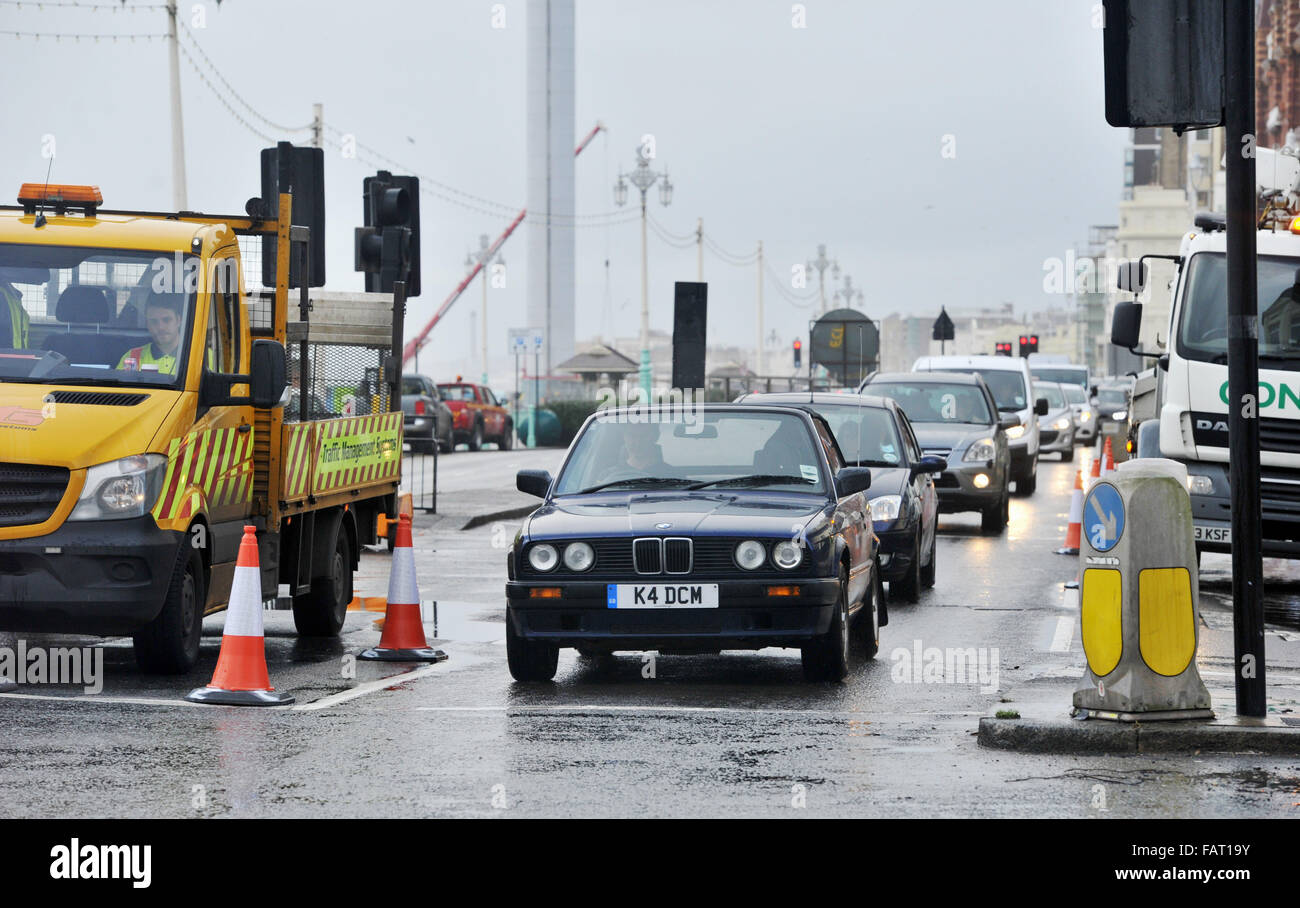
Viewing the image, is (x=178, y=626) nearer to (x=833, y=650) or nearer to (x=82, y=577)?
(x=82, y=577)

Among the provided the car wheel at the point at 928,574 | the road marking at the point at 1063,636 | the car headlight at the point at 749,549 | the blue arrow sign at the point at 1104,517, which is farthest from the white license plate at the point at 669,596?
the car wheel at the point at 928,574

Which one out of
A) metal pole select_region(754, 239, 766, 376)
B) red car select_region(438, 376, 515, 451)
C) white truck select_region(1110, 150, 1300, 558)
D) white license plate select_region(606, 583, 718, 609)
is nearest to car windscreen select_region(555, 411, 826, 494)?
white license plate select_region(606, 583, 718, 609)

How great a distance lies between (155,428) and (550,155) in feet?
300

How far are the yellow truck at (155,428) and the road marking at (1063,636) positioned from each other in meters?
4.69

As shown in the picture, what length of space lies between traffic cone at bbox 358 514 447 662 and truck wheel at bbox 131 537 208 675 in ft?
4.05

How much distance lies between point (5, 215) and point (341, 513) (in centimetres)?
298

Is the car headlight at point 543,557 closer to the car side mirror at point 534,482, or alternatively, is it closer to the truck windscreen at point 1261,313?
the car side mirror at point 534,482

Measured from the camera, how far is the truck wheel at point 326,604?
43.7 feet

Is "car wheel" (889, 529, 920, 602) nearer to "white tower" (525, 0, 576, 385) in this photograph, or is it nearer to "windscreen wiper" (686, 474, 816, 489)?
"windscreen wiper" (686, 474, 816, 489)

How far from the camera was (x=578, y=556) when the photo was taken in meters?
10.5

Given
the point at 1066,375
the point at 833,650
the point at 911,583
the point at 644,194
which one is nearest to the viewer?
the point at 833,650

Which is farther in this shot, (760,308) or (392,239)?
(760,308)

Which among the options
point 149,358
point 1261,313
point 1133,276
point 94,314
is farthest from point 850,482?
point 1261,313

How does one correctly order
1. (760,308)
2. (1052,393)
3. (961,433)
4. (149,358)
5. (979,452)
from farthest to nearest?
(760,308) → (1052,393) → (961,433) → (979,452) → (149,358)
